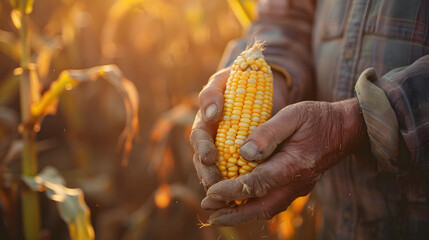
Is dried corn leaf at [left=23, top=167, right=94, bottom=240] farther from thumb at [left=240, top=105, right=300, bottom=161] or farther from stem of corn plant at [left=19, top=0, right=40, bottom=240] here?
thumb at [left=240, top=105, right=300, bottom=161]

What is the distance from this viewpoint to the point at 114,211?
3.00 metres

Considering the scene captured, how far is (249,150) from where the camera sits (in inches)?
47.1

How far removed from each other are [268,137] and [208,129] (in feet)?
0.91

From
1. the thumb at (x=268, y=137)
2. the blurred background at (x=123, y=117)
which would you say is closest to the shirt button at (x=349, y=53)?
the thumb at (x=268, y=137)

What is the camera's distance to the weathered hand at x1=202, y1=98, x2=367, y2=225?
1.18 meters

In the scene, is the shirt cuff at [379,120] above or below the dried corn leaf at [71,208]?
above

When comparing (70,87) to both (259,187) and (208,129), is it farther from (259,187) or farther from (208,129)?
(259,187)

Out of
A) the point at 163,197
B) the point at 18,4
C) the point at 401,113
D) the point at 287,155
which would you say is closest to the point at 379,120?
the point at 401,113

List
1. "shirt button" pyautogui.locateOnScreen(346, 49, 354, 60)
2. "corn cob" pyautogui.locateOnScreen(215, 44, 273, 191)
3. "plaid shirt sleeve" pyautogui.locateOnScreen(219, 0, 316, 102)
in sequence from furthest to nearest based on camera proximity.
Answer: "plaid shirt sleeve" pyautogui.locateOnScreen(219, 0, 316, 102) < "shirt button" pyautogui.locateOnScreen(346, 49, 354, 60) < "corn cob" pyautogui.locateOnScreen(215, 44, 273, 191)

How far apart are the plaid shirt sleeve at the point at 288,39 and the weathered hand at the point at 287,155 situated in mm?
392

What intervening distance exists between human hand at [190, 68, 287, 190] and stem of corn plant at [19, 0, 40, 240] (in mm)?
892

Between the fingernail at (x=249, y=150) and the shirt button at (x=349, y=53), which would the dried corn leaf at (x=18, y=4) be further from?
the shirt button at (x=349, y=53)

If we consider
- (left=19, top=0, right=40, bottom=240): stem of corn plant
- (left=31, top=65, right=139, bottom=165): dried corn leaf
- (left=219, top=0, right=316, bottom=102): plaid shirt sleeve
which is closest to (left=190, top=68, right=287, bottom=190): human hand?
(left=219, top=0, right=316, bottom=102): plaid shirt sleeve

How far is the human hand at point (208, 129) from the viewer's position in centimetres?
125
